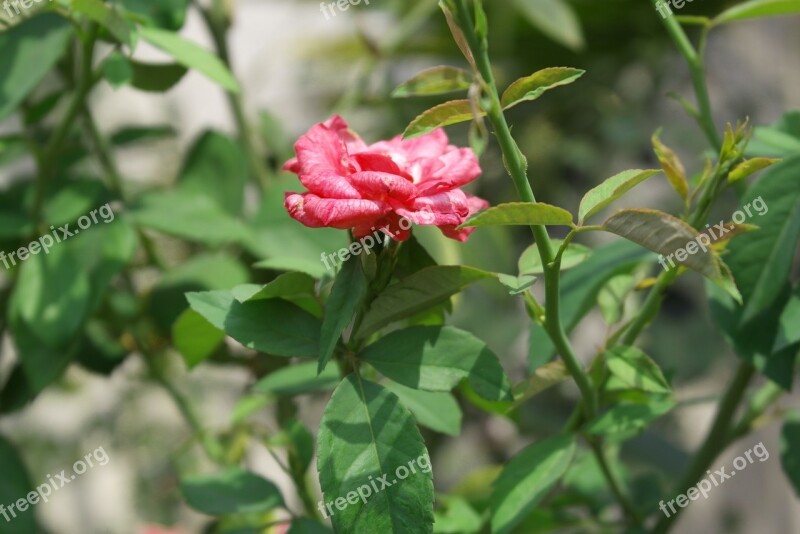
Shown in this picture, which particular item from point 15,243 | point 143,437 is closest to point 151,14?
point 15,243

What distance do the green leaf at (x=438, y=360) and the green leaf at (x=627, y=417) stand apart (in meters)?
0.06

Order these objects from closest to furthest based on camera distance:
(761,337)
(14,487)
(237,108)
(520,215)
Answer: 1. (520,215)
2. (761,337)
3. (14,487)
4. (237,108)

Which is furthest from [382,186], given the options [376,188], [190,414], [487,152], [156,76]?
[487,152]

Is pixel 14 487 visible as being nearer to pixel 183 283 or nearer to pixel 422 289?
pixel 183 283

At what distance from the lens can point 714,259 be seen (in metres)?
0.27

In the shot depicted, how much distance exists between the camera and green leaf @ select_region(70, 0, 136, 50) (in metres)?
0.38

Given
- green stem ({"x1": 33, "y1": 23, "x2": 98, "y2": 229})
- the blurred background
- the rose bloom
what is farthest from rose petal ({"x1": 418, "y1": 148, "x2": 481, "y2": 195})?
the blurred background

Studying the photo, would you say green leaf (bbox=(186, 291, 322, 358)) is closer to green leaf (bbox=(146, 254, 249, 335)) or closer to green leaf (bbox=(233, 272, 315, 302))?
green leaf (bbox=(233, 272, 315, 302))

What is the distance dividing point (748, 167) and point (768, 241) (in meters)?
0.09

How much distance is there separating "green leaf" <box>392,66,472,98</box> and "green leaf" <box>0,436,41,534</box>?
1.15 ft

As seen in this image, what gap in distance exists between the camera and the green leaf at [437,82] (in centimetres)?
29

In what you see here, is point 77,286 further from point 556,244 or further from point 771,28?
point 771,28

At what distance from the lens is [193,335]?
411 millimetres

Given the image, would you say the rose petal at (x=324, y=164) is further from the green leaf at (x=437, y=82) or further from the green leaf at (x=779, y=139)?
the green leaf at (x=779, y=139)
